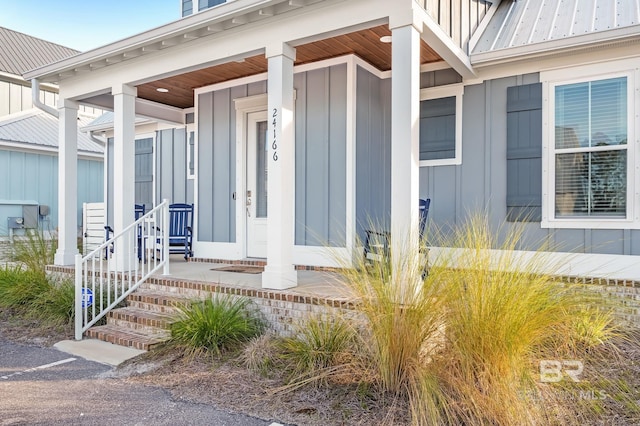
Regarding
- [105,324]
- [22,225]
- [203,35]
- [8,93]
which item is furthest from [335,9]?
[8,93]

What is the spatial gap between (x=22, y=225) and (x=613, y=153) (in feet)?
38.0

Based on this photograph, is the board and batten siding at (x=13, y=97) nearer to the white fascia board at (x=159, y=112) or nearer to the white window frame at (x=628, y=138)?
the white fascia board at (x=159, y=112)

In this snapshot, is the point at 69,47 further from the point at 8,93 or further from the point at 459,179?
the point at 459,179

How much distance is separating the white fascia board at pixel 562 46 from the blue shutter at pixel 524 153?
367mm

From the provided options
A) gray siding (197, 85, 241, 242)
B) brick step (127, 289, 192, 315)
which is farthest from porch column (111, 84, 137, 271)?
gray siding (197, 85, 241, 242)

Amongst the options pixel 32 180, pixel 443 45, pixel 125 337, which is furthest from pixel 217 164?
pixel 32 180

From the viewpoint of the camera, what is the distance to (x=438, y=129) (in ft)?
17.8

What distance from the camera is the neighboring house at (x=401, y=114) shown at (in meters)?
4.15

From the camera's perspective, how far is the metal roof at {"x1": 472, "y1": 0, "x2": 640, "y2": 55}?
4520mm

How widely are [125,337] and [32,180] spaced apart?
8.95 m

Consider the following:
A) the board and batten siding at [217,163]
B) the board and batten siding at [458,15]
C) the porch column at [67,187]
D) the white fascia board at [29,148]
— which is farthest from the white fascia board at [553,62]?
the white fascia board at [29,148]

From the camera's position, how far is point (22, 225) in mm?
10984

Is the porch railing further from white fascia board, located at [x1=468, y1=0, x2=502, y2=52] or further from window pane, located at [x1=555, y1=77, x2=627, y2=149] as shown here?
window pane, located at [x1=555, y1=77, x2=627, y2=149]

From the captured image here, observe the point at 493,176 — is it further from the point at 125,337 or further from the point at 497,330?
the point at 125,337
